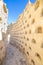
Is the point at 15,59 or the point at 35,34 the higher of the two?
the point at 35,34

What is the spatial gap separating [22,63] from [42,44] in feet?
7.51

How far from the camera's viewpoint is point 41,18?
8.64 feet

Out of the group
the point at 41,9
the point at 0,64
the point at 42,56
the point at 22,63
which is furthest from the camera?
the point at 22,63

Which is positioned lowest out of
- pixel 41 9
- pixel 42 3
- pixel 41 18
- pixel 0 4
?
pixel 41 18

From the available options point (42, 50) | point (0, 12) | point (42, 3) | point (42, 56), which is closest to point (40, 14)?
point (42, 3)

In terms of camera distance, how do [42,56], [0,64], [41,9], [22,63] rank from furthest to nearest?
1. [22,63]
2. [0,64]
3. [41,9]
4. [42,56]

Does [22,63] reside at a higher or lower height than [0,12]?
lower

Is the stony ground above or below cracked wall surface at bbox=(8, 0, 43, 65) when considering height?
below

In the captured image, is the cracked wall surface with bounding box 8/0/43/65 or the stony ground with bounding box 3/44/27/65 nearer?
the cracked wall surface with bounding box 8/0/43/65

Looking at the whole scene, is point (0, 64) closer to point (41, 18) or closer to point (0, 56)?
point (0, 56)

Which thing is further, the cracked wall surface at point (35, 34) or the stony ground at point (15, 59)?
the stony ground at point (15, 59)

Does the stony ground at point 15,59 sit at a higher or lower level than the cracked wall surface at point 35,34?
lower

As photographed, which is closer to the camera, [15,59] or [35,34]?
[35,34]

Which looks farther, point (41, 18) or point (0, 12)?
point (0, 12)
